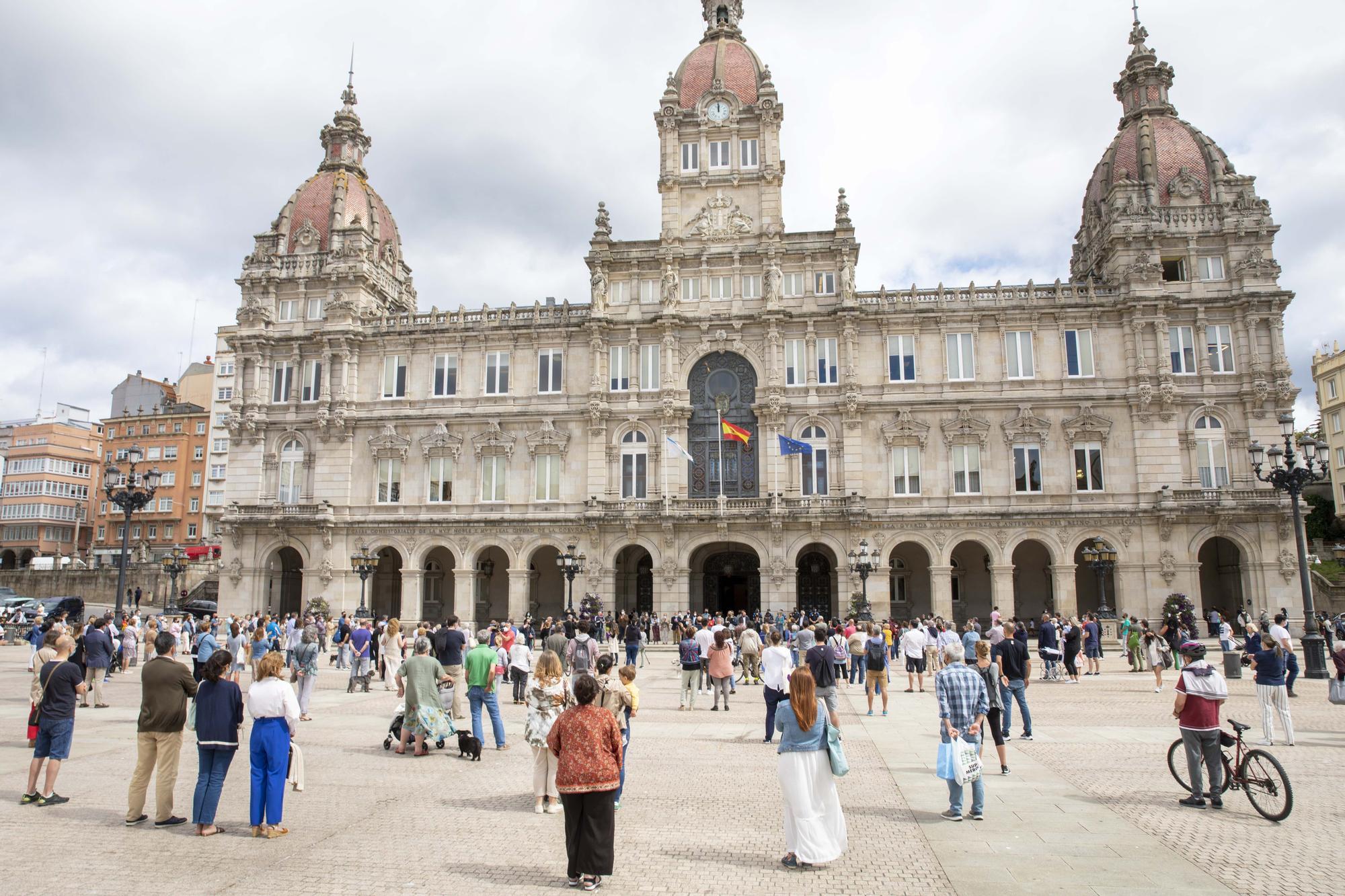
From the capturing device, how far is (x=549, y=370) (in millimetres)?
47156

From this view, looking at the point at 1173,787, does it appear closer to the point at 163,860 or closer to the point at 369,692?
the point at 163,860

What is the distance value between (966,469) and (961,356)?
5.60 metres

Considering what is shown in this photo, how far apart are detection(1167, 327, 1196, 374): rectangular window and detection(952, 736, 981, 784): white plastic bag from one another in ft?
129

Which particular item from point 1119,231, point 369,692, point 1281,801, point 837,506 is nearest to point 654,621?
point 837,506

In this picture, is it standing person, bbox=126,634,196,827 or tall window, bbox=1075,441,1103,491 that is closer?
standing person, bbox=126,634,196,827

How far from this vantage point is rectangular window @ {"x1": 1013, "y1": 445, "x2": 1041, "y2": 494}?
43281 millimetres

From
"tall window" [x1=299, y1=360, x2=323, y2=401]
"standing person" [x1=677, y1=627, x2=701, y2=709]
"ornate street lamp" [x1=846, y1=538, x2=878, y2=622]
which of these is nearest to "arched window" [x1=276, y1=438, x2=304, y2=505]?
"tall window" [x1=299, y1=360, x2=323, y2=401]

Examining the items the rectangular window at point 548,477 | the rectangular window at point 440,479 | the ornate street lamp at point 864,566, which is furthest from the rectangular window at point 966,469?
the rectangular window at point 440,479

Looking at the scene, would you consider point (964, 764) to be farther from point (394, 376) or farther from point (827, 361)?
point (394, 376)

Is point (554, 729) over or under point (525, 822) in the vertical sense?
over

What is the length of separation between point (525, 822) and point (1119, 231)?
43777mm

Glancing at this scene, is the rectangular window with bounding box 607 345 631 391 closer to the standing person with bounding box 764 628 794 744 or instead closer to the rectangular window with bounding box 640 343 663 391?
the rectangular window with bounding box 640 343 663 391

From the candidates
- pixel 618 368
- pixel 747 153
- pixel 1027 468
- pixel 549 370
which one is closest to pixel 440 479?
pixel 549 370

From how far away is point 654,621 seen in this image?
41.9m
